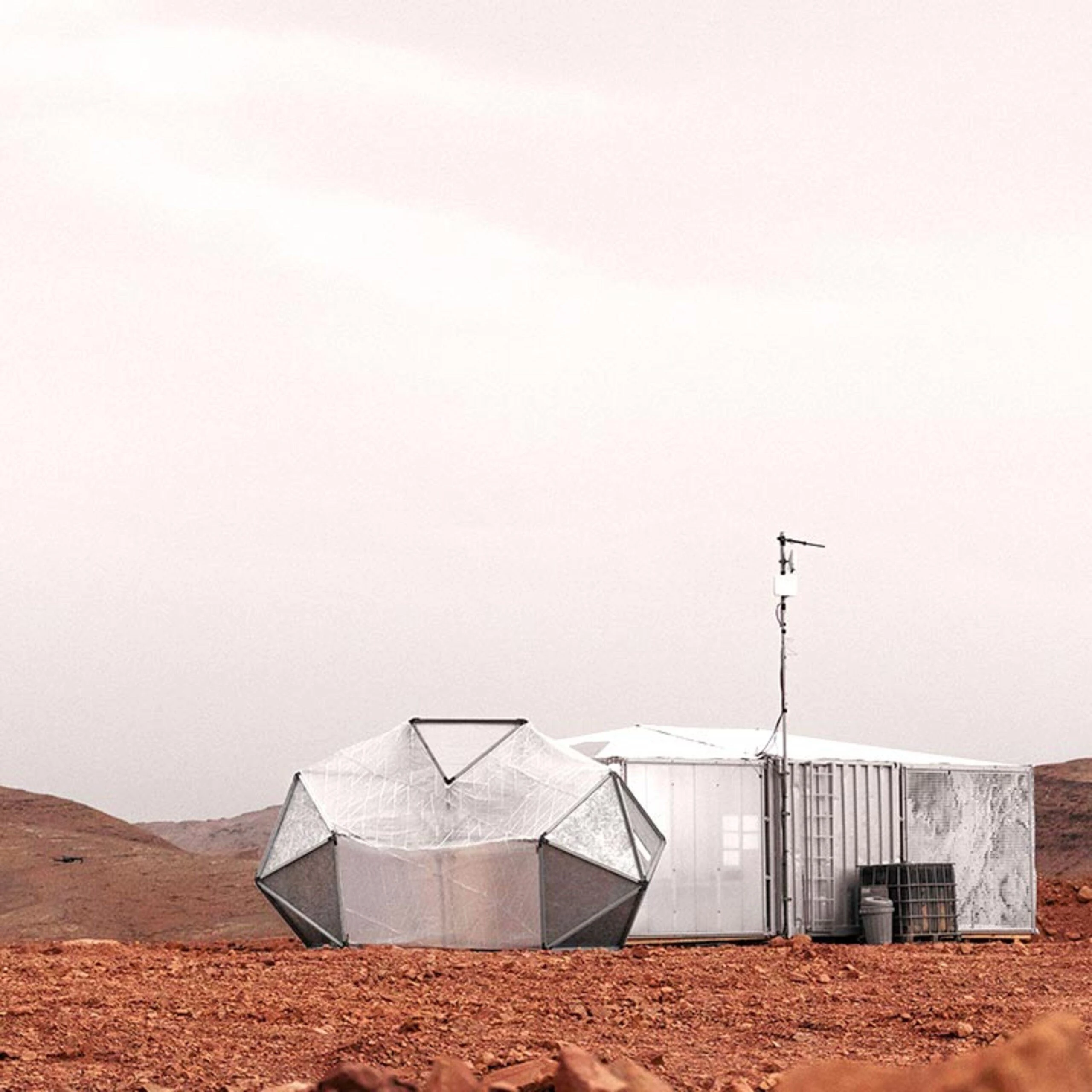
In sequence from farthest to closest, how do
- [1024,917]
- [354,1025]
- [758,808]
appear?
1. [1024,917]
2. [758,808]
3. [354,1025]

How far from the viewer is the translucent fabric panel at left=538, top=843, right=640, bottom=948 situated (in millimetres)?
18203

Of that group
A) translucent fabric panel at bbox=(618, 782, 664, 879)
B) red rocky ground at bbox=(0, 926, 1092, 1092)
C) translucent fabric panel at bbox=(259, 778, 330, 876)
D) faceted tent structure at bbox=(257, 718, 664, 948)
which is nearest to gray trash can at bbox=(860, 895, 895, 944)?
translucent fabric panel at bbox=(618, 782, 664, 879)

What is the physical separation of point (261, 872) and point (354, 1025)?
881cm

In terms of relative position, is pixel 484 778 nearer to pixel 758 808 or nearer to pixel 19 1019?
pixel 758 808

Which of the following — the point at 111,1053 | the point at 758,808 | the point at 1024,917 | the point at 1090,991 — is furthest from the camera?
the point at 1024,917

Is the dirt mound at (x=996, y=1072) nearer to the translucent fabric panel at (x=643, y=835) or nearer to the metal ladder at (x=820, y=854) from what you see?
the translucent fabric panel at (x=643, y=835)

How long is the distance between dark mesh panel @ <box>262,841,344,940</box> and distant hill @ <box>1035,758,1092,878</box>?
30.4m

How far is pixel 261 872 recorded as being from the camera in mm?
19609

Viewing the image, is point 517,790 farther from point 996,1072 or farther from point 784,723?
point 996,1072

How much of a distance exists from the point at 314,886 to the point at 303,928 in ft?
2.46

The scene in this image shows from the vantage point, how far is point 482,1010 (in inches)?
468

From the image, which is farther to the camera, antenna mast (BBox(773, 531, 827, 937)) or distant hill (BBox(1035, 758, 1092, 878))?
distant hill (BBox(1035, 758, 1092, 878))

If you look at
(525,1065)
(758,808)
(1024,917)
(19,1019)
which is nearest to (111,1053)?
(19,1019)

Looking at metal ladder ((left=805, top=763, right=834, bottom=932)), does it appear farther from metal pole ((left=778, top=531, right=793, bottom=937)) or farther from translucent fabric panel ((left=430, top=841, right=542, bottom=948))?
translucent fabric panel ((left=430, top=841, right=542, bottom=948))
